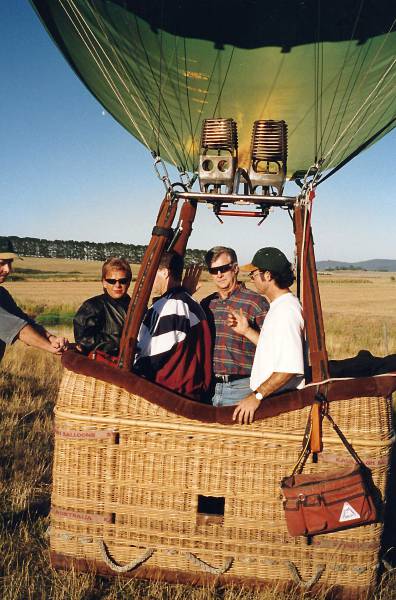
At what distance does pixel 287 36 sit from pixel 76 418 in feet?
11.4

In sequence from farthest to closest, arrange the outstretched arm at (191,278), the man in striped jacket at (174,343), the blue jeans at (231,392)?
the outstretched arm at (191,278) → the blue jeans at (231,392) → the man in striped jacket at (174,343)

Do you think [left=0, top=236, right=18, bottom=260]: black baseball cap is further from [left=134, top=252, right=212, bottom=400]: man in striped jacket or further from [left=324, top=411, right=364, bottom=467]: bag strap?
[left=324, top=411, right=364, bottom=467]: bag strap

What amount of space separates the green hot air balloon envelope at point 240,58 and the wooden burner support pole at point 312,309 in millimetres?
1357

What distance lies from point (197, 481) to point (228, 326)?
110 centimetres

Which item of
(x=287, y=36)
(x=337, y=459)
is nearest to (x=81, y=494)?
(x=337, y=459)

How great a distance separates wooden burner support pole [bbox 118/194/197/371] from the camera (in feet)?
9.66

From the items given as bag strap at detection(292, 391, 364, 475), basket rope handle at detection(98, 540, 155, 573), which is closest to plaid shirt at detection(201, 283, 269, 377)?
bag strap at detection(292, 391, 364, 475)

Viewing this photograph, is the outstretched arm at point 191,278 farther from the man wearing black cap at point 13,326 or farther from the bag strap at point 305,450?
the bag strap at point 305,450

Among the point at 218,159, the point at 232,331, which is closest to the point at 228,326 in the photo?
the point at 232,331

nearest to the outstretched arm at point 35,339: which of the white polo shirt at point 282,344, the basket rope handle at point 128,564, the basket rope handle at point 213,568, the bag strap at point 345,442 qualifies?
the basket rope handle at point 128,564

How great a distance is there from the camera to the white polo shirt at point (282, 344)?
9.41 ft

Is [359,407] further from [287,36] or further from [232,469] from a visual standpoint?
[287,36]

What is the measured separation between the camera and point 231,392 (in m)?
3.50

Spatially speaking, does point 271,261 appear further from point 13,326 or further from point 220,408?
point 13,326
